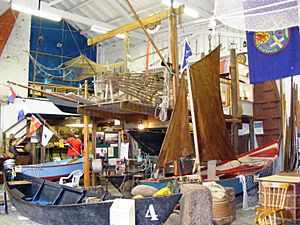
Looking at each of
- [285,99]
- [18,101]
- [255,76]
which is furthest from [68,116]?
[255,76]

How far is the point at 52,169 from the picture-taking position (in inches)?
401

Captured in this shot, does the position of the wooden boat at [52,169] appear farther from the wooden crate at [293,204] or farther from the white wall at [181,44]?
the wooden crate at [293,204]

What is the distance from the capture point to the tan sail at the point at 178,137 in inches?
228

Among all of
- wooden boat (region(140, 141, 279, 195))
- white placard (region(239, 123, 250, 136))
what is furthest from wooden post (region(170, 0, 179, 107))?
white placard (region(239, 123, 250, 136))

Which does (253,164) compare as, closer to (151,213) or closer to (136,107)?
(136,107)

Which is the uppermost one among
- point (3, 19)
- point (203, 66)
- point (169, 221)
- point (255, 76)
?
point (3, 19)

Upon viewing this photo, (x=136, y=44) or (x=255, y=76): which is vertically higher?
(x=136, y=44)

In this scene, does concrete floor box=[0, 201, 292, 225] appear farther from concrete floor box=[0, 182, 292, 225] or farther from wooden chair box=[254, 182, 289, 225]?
wooden chair box=[254, 182, 289, 225]

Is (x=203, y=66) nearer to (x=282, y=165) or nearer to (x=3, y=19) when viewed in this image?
(x=282, y=165)

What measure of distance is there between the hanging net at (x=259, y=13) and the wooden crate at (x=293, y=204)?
2.49 metres

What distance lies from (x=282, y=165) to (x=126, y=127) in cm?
452

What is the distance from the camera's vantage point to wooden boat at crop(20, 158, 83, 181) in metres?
9.92

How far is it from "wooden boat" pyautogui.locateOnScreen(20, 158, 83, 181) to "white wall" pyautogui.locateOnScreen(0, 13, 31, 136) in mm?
3489

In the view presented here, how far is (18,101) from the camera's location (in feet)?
39.9
